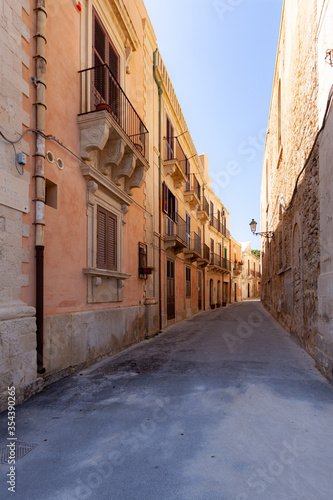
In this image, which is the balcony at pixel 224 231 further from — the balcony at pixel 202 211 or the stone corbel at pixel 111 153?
the stone corbel at pixel 111 153

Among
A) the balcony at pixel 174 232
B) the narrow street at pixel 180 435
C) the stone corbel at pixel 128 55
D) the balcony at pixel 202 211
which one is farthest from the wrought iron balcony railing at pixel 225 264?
the narrow street at pixel 180 435

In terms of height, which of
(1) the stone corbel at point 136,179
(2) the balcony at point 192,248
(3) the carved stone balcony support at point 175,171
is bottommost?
(2) the balcony at point 192,248

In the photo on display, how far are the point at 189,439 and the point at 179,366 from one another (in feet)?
9.64

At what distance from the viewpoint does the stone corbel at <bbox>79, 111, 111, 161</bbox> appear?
6207 millimetres

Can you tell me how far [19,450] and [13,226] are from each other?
2.63 meters

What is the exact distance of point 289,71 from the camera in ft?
32.1

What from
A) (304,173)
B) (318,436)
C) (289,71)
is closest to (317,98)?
(304,173)

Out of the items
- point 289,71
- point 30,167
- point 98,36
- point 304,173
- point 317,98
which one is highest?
point 289,71

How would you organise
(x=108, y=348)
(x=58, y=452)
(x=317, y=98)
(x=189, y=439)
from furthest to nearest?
1. (x=108, y=348)
2. (x=317, y=98)
3. (x=189, y=439)
4. (x=58, y=452)

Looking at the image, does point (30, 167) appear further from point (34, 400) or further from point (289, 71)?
point (289, 71)

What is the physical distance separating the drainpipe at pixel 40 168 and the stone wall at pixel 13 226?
0.21m

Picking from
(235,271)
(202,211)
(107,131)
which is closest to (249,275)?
(235,271)

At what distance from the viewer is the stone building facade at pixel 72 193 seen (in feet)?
14.2

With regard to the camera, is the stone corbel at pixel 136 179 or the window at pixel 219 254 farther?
the window at pixel 219 254
